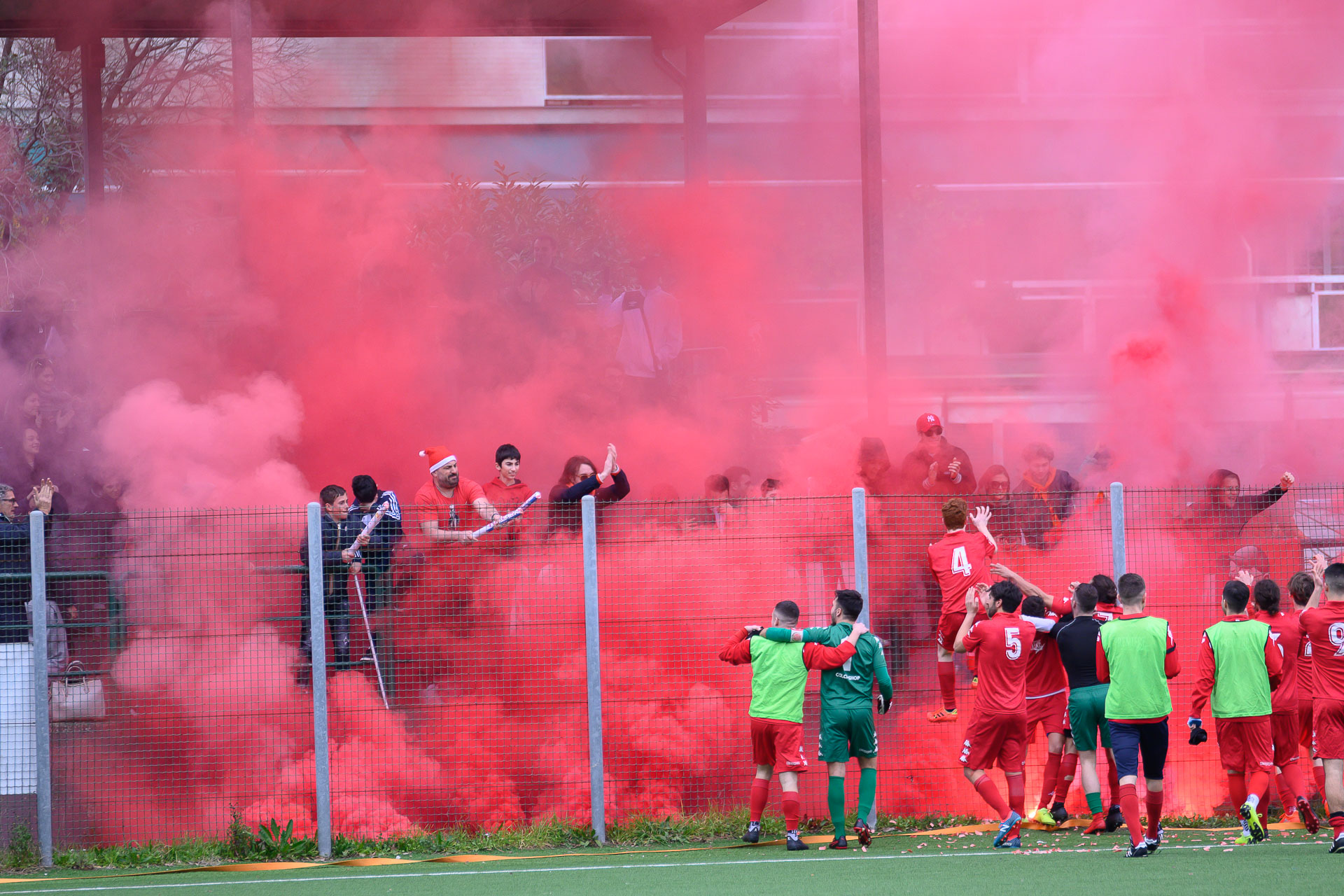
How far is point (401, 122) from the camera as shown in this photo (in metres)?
19.5

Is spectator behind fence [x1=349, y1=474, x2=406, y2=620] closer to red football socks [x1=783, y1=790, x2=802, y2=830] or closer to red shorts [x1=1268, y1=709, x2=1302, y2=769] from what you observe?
red football socks [x1=783, y1=790, x2=802, y2=830]

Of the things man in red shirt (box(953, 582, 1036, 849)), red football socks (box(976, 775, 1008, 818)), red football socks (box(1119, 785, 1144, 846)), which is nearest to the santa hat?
man in red shirt (box(953, 582, 1036, 849))

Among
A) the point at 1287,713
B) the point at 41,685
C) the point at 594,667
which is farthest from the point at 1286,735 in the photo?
the point at 41,685

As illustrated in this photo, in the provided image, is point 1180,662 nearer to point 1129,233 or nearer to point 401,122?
point 1129,233

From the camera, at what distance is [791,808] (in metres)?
7.65

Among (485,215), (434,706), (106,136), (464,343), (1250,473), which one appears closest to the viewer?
(434,706)

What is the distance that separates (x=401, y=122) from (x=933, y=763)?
553 inches

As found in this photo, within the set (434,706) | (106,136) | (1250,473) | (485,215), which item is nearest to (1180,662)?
(434,706)

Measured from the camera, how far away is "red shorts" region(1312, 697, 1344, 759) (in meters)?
7.45

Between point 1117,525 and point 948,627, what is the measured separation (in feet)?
4.04

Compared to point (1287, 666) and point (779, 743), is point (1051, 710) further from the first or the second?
point (779, 743)

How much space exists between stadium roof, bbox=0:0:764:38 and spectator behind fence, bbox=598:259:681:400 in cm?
306

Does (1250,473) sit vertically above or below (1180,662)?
above

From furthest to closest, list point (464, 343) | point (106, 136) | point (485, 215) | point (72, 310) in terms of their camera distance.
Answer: point (106, 136) → point (485, 215) → point (464, 343) → point (72, 310)
